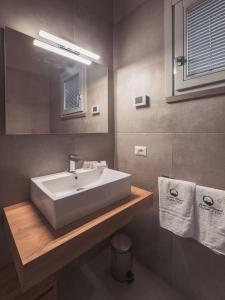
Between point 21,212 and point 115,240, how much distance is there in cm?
95

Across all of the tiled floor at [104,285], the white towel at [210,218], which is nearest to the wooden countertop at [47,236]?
the white towel at [210,218]

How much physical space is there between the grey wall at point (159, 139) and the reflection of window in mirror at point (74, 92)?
1.28 feet

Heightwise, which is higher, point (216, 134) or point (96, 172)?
point (216, 134)

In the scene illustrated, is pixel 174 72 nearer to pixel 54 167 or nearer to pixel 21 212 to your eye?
pixel 54 167

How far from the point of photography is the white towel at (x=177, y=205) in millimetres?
1172

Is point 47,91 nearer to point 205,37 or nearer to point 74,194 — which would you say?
point 74,194

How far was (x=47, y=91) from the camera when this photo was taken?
130cm

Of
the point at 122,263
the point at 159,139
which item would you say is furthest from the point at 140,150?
the point at 122,263

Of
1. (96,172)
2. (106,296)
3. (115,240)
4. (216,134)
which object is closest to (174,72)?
(216,134)

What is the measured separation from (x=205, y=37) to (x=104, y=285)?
209 centimetres

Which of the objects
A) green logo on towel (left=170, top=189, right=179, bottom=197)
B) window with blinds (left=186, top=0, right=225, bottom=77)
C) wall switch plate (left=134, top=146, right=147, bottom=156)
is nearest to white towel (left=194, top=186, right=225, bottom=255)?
green logo on towel (left=170, top=189, right=179, bottom=197)

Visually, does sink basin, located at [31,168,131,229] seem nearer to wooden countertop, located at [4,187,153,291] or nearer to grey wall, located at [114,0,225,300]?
wooden countertop, located at [4,187,153,291]

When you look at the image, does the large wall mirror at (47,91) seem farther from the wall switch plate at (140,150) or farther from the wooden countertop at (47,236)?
the wooden countertop at (47,236)

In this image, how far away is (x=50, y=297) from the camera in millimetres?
1040
